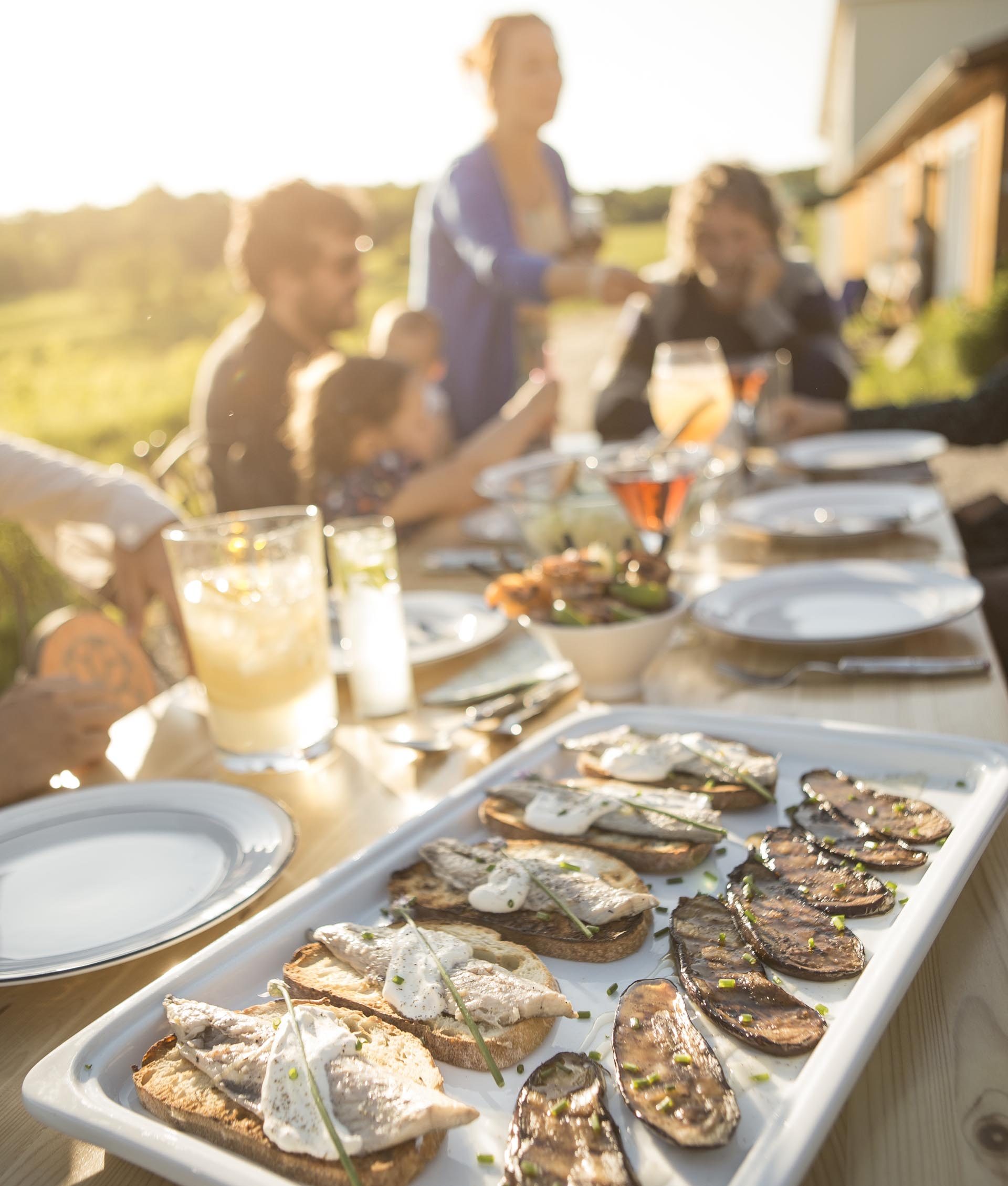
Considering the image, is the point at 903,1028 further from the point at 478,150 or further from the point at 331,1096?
the point at 478,150

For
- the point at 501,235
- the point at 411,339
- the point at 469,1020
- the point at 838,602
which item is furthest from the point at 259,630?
the point at 411,339

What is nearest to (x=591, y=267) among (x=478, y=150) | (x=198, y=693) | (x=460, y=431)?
(x=478, y=150)

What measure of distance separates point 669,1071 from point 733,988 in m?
0.11

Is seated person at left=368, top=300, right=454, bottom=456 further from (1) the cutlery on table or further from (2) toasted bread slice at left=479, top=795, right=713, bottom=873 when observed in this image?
A: (2) toasted bread slice at left=479, top=795, right=713, bottom=873

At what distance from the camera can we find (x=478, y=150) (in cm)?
402

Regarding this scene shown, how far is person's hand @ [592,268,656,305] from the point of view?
10.8ft


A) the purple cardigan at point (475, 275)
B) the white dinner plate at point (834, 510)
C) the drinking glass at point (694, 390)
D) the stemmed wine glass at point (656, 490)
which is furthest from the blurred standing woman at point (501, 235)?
the stemmed wine glass at point (656, 490)

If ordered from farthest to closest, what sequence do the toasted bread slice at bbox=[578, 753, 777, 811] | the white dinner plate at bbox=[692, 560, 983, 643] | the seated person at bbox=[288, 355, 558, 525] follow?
the seated person at bbox=[288, 355, 558, 525] < the white dinner plate at bbox=[692, 560, 983, 643] < the toasted bread slice at bbox=[578, 753, 777, 811]

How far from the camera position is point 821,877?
92cm

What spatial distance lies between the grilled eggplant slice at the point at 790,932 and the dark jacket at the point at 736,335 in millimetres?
3221

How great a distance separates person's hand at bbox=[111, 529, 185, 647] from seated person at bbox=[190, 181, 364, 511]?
1735 millimetres

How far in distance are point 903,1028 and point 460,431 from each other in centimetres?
421

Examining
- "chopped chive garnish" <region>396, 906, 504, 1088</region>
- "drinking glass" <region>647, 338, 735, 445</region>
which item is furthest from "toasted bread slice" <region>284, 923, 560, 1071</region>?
"drinking glass" <region>647, 338, 735, 445</region>

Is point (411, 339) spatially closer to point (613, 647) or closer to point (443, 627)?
point (443, 627)
